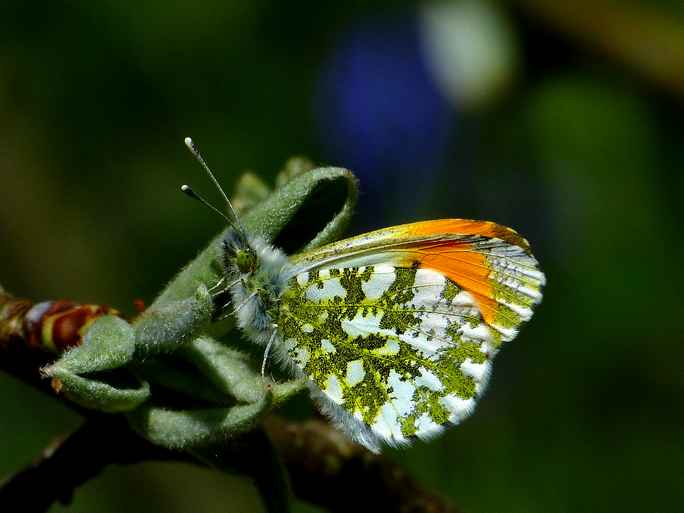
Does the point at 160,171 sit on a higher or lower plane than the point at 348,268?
lower

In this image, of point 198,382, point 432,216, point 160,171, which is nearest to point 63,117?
point 160,171

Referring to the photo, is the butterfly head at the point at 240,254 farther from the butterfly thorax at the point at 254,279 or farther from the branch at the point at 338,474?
the branch at the point at 338,474

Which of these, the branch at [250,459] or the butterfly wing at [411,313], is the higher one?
the butterfly wing at [411,313]

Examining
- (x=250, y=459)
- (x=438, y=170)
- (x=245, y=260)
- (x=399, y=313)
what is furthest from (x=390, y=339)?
(x=438, y=170)

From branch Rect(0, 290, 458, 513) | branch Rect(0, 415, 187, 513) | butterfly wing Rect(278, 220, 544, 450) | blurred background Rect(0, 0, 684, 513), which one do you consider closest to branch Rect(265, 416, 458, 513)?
branch Rect(0, 290, 458, 513)

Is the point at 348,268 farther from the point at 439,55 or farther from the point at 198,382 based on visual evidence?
the point at 439,55

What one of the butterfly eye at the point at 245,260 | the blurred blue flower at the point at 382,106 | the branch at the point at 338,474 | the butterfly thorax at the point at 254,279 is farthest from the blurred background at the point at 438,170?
the butterfly eye at the point at 245,260
